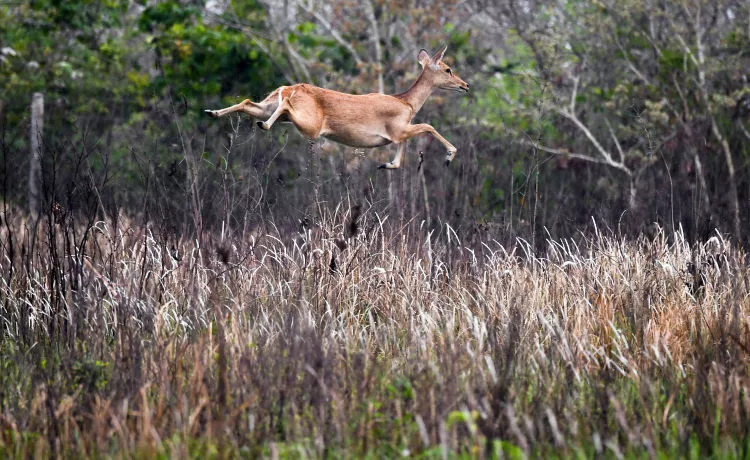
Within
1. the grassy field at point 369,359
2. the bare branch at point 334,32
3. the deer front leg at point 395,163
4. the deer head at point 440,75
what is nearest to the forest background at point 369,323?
the grassy field at point 369,359

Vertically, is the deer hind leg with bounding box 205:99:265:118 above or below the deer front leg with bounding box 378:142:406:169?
above

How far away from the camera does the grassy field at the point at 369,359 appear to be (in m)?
4.13

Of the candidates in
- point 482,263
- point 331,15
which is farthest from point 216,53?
point 482,263

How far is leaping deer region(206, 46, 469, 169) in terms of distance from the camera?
24.0ft

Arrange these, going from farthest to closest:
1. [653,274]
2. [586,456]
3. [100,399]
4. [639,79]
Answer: [639,79] → [653,274] → [100,399] → [586,456]

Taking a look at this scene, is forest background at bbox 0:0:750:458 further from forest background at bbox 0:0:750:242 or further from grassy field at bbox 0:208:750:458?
forest background at bbox 0:0:750:242

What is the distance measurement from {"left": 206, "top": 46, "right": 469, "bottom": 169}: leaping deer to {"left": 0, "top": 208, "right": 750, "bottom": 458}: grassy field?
0.71m

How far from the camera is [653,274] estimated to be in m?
7.07

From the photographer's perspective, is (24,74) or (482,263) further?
(24,74)

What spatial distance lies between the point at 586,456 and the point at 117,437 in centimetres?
183

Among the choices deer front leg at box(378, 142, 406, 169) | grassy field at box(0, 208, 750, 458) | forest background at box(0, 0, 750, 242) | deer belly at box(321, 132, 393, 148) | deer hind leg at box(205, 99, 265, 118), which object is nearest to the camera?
grassy field at box(0, 208, 750, 458)

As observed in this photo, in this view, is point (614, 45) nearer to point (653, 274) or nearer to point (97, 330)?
point (653, 274)

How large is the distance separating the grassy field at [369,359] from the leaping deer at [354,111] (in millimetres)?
707

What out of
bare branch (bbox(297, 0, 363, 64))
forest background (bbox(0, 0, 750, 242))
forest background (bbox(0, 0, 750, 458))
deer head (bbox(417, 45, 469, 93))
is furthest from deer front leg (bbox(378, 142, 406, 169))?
bare branch (bbox(297, 0, 363, 64))
